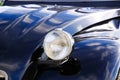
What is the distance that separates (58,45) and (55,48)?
30mm

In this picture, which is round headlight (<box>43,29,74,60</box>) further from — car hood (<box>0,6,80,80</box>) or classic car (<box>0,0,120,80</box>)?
car hood (<box>0,6,80,80</box>)

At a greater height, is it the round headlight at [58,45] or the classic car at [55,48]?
the round headlight at [58,45]

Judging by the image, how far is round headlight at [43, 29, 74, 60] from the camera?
226cm

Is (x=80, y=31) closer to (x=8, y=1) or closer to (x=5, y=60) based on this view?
(x=5, y=60)

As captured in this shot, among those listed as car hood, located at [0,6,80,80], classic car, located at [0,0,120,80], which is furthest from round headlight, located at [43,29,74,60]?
car hood, located at [0,6,80,80]

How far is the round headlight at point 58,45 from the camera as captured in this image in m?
2.26

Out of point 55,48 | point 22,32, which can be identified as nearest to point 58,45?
point 55,48

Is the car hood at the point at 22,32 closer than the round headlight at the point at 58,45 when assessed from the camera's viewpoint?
No

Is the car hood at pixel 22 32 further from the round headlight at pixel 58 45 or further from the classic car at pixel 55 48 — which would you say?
the round headlight at pixel 58 45

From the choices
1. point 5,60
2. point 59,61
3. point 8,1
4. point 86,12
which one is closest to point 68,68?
point 59,61

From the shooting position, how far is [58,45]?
228cm

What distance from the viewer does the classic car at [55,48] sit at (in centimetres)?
230

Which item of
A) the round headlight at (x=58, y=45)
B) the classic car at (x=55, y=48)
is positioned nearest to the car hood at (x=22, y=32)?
the classic car at (x=55, y=48)

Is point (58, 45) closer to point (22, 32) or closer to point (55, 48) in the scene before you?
point (55, 48)
